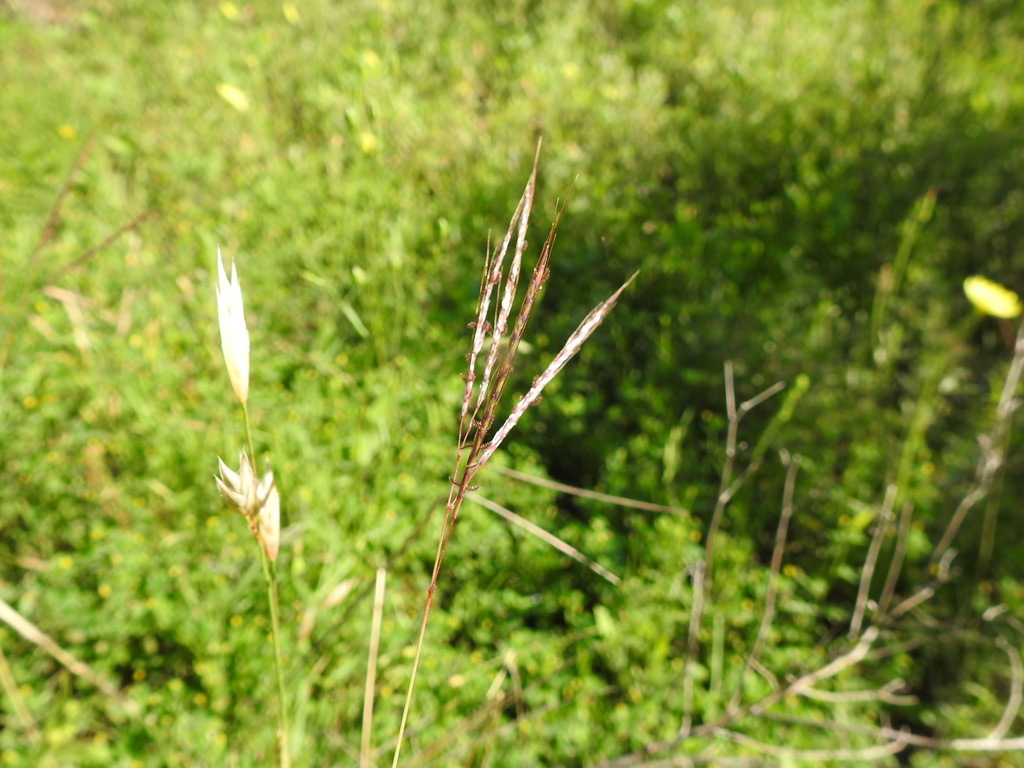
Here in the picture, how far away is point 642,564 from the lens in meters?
2.09

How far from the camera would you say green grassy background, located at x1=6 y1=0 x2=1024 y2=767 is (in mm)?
1833

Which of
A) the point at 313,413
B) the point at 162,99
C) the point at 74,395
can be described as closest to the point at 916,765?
the point at 313,413

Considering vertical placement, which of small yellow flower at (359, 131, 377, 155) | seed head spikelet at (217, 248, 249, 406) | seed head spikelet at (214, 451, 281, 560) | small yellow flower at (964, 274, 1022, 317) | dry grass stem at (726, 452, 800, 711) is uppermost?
seed head spikelet at (217, 248, 249, 406)

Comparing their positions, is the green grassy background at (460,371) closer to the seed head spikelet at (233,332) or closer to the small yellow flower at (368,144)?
the small yellow flower at (368,144)

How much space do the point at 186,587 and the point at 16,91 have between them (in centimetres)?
319

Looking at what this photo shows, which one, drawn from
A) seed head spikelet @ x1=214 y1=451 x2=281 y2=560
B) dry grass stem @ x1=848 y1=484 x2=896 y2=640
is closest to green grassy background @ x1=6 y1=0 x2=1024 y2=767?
dry grass stem @ x1=848 y1=484 x2=896 y2=640

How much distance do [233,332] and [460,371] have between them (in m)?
1.91

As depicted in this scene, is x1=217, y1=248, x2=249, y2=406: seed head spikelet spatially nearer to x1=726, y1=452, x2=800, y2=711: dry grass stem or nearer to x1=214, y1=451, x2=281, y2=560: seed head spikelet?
x1=214, y1=451, x2=281, y2=560: seed head spikelet

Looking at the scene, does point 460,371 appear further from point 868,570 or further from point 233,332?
point 233,332

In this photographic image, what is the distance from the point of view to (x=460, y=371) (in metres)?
2.46

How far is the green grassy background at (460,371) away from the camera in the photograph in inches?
72.2

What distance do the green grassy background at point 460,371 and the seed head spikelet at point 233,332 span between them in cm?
63

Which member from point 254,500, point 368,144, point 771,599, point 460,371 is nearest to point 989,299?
point 771,599

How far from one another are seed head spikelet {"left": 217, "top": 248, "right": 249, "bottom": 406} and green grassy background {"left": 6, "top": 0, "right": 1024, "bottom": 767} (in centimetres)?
63
